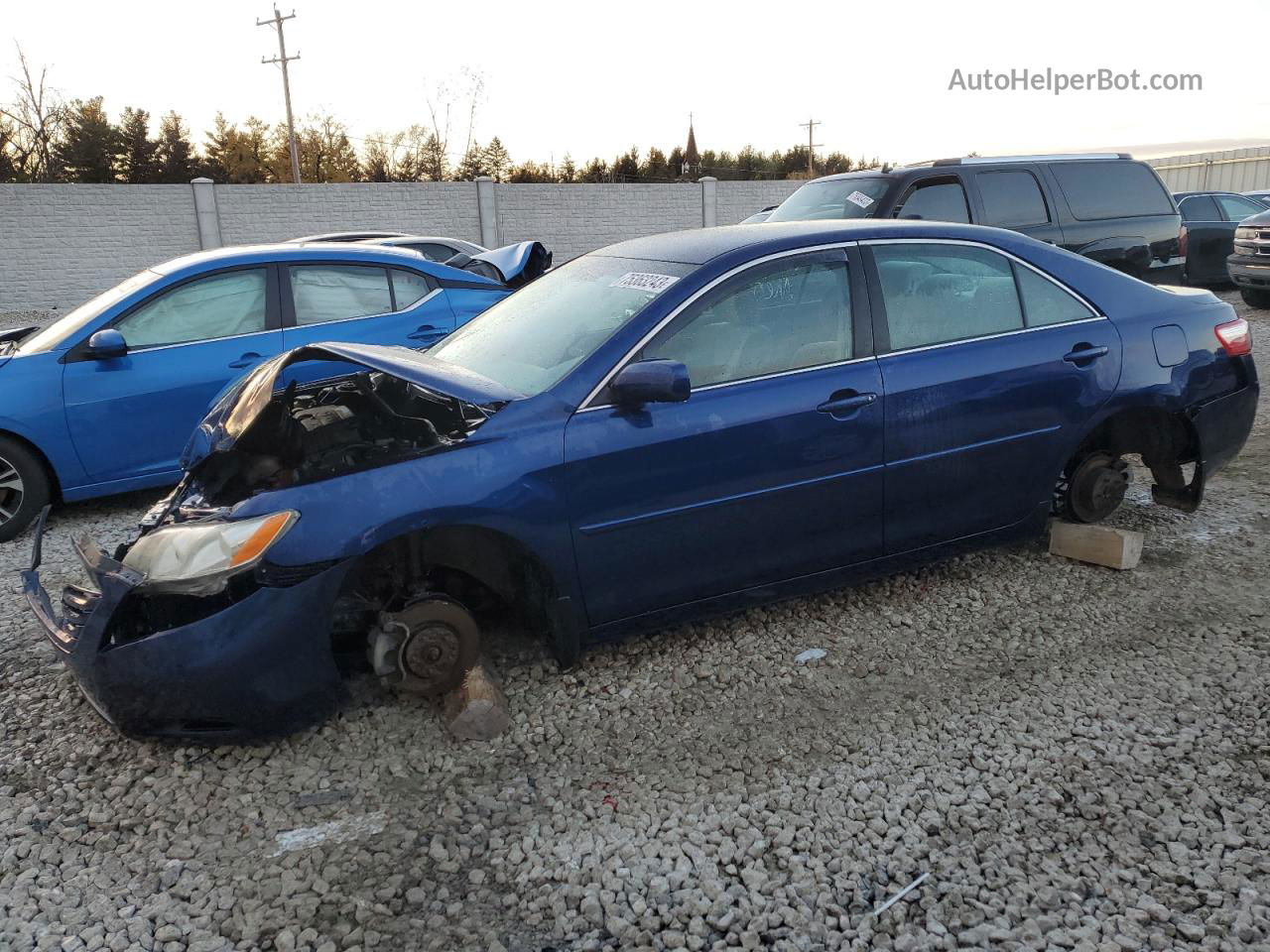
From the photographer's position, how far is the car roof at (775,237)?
12.0 ft

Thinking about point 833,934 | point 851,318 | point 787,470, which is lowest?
point 833,934

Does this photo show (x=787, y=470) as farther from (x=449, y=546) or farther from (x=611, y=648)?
(x=449, y=546)

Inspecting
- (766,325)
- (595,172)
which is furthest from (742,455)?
(595,172)

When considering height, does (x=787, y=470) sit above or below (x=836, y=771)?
above

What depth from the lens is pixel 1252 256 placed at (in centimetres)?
1162

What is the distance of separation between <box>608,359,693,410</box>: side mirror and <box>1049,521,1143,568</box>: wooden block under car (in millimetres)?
2130

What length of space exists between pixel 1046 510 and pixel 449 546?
8.47 feet

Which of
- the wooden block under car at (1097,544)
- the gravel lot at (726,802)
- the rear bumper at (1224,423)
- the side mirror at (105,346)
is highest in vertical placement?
the side mirror at (105,346)

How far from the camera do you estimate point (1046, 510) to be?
4.17m

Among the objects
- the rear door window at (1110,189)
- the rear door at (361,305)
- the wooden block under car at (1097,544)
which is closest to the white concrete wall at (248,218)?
the rear door window at (1110,189)

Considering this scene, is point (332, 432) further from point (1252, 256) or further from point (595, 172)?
point (595, 172)

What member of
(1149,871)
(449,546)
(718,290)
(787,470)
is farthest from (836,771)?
(718,290)

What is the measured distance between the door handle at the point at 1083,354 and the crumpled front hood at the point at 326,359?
7.69ft

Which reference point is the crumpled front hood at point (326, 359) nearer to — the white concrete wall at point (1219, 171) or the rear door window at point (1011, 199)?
the rear door window at point (1011, 199)
